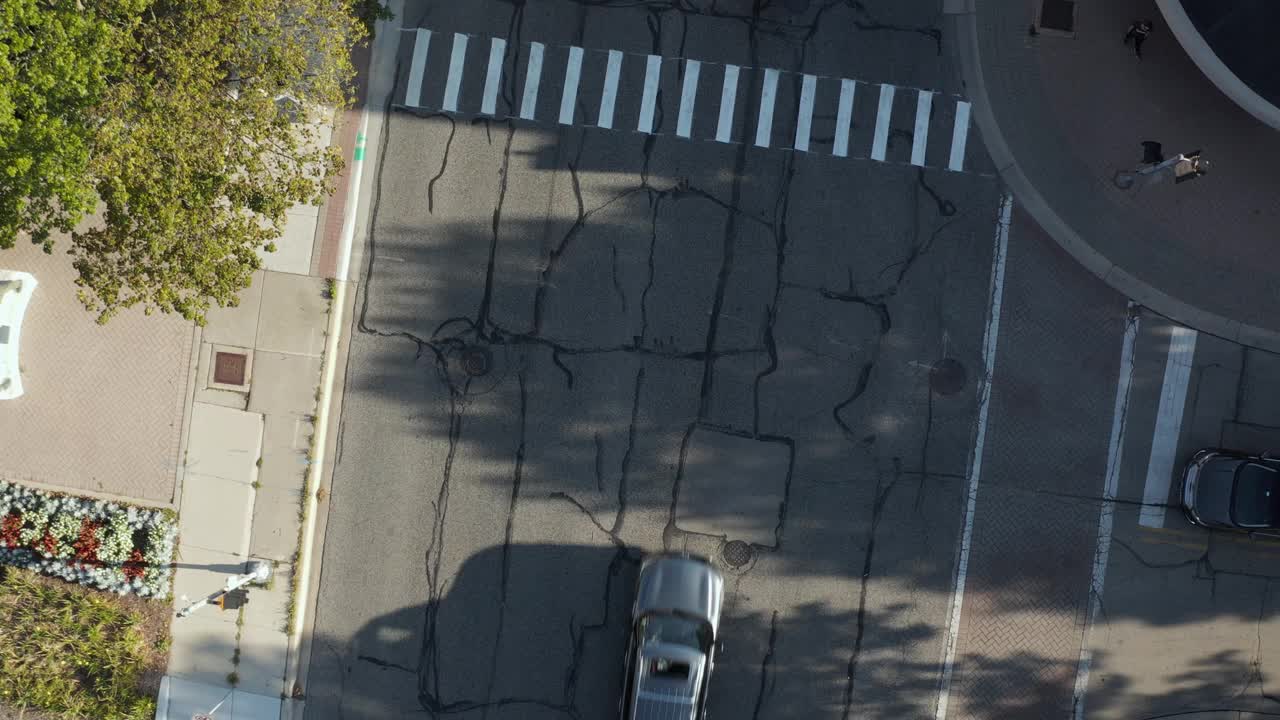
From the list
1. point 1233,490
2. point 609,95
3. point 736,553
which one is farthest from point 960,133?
point 736,553

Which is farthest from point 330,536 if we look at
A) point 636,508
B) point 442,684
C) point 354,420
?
point 636,508

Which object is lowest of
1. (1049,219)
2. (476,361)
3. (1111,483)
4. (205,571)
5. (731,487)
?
(205,571)

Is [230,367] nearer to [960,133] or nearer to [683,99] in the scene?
[683,99]

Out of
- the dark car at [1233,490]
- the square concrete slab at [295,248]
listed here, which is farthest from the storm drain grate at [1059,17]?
the square concrete slab at [295,248]

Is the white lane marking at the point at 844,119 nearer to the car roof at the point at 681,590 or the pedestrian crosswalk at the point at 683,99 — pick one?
the pedestrian crosswalk at the point at 683,99

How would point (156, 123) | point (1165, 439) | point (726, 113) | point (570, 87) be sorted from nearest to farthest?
point (156, 123) → point (1165, 439) → point (726, 113) → point (570, 87)

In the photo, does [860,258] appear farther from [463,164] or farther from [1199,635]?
[1199,635]
